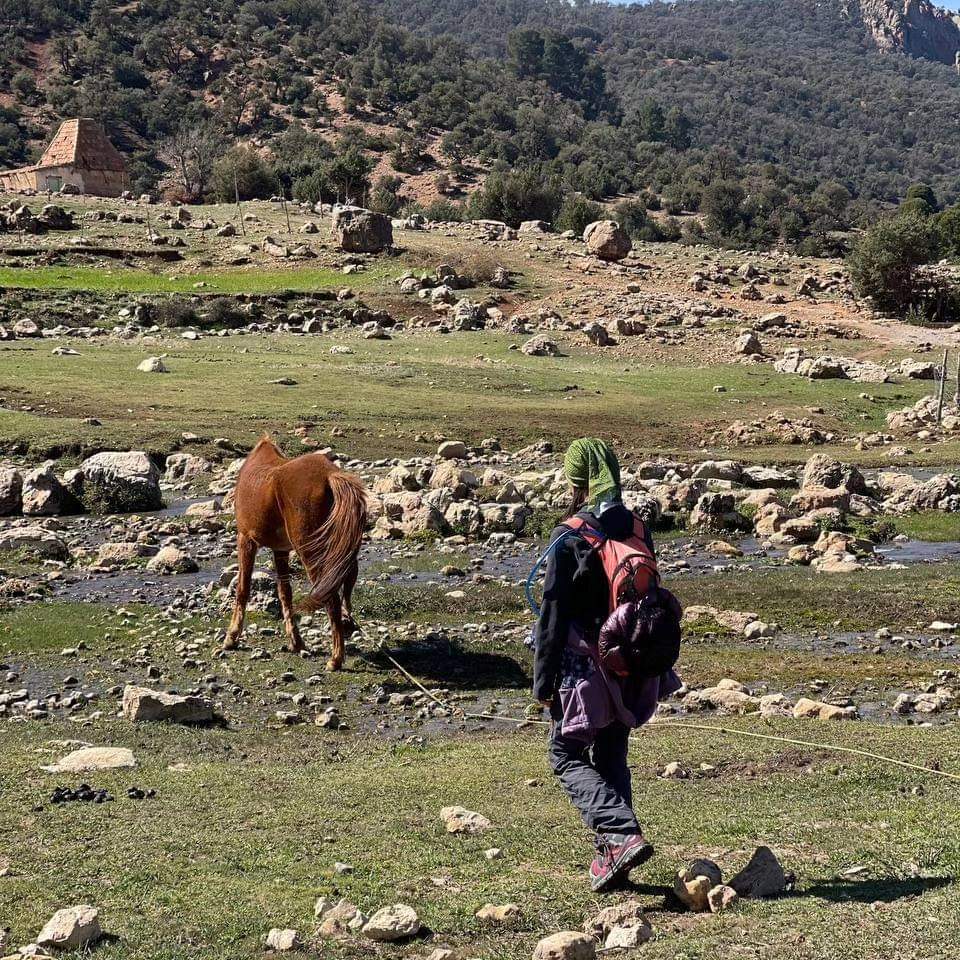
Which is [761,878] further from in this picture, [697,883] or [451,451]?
[451,451]

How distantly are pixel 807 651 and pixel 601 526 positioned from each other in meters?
8.45

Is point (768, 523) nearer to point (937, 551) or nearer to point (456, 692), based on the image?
point (937, 551)

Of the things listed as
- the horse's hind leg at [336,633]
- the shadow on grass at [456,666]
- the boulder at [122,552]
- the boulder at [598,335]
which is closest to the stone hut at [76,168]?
the boulder at [598,335]

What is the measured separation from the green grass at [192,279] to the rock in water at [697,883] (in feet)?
155

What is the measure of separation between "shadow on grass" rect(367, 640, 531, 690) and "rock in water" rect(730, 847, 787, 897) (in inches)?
253

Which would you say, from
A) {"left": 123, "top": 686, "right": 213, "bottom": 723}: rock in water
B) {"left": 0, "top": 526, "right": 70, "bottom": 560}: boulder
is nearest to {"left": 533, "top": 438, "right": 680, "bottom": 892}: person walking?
{"left": 123, "top": 686, "right": 213, "bottom": 723}: rock in water

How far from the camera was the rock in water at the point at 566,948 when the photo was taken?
5.33m

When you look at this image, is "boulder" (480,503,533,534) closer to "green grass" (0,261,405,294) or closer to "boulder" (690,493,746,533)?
"boulder" (690,493,746,533)

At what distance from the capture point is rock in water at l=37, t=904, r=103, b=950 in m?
5.72

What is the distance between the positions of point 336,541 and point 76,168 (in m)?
76.6

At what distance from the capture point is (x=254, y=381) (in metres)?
35.6

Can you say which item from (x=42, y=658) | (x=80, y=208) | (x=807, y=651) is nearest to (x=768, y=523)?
(x=807, y=651)

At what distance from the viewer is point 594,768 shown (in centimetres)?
682

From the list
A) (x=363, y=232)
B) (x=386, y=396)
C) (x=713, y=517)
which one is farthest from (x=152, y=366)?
(x=363, y=232)
